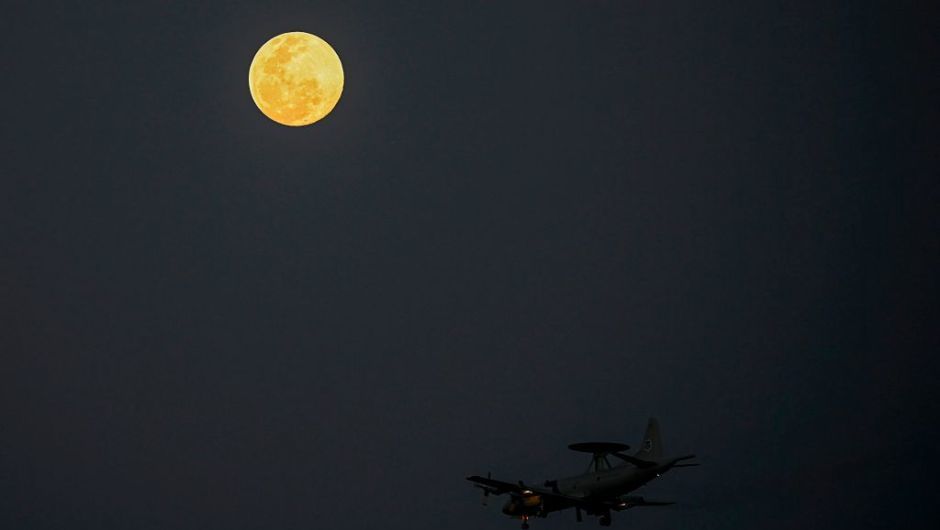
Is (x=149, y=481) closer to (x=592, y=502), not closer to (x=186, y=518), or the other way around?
(x=186, y=518)

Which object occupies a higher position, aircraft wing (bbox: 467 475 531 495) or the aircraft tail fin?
the aircraft tail fin

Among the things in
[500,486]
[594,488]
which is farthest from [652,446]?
[500,486]

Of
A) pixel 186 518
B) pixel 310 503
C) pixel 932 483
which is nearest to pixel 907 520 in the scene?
pixel 932 483

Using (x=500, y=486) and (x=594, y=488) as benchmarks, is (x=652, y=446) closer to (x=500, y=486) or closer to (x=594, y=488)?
(x=594, y=488)

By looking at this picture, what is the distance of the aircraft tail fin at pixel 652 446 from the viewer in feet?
305

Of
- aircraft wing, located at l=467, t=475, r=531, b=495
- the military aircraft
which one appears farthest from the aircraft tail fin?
aircraft wing, located at l=467, t=475, r=531, b=495

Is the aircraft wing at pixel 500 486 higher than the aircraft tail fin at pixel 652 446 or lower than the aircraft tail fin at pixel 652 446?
lower

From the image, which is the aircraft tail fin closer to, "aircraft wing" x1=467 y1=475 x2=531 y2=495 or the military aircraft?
the military aircraft

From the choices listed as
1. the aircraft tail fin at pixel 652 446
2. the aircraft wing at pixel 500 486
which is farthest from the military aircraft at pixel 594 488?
the aircraft tail fin at pixel 652 446

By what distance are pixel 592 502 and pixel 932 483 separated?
5028 inches

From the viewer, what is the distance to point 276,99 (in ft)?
292

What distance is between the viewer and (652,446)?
9394 cm

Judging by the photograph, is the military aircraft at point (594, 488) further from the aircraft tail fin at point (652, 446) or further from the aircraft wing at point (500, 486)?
the aircraft tail fin at point (652, 446)

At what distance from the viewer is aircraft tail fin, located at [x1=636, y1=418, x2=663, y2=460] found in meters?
93.0
